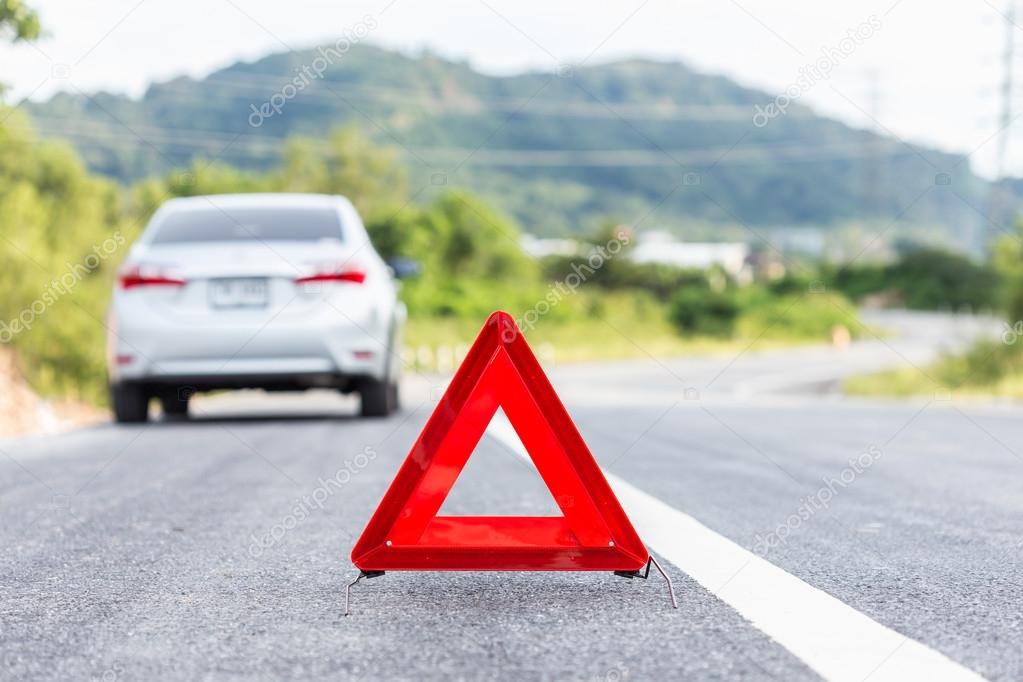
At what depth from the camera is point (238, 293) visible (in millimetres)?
9461

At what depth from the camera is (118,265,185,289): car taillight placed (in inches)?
372

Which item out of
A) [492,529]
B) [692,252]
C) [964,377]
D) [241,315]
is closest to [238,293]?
[241,315]

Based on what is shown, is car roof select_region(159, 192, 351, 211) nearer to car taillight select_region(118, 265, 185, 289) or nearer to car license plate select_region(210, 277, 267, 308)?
car taillight select_region(118, 265, 185, 289)

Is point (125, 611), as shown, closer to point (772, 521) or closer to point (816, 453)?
point (772, 521)

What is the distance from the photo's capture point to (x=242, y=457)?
7562 mm

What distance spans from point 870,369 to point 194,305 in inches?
1181

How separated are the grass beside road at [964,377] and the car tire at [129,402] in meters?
18.1

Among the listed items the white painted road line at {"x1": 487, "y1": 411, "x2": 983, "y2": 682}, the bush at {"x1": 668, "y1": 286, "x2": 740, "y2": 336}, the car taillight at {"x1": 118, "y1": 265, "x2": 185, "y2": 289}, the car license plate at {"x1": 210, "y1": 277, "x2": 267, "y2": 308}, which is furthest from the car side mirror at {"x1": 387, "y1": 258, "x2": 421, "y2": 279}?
the bush at {"x1": 668, "y1": 286, "x2": 740, "y2": 336}

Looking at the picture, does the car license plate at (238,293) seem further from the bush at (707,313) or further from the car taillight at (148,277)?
the bush at (707,313)

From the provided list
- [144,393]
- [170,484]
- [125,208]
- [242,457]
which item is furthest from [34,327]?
[125,208]

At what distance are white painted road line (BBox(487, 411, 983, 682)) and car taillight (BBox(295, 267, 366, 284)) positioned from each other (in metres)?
5.14

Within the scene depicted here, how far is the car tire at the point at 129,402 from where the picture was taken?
32.2 feet

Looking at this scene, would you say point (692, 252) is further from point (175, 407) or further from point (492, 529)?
point (492, 529)

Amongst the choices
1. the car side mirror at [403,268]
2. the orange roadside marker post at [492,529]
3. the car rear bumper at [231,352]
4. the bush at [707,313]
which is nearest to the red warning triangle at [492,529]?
the orange roadside marker post at [492,529]
